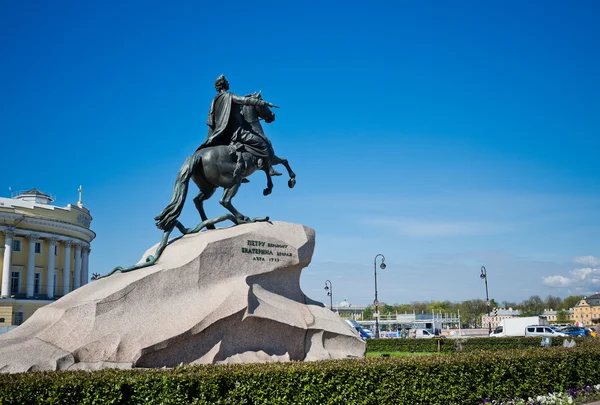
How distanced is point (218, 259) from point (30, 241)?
56.5 metres

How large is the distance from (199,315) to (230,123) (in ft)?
16.7

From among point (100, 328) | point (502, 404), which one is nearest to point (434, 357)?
point (502, 404)

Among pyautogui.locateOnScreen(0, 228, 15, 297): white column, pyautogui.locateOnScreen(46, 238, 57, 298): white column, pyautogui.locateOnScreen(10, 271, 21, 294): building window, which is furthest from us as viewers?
pyautogui.locateOnScreen(46, 238, 57, 298): white column

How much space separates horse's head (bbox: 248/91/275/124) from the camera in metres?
14.6

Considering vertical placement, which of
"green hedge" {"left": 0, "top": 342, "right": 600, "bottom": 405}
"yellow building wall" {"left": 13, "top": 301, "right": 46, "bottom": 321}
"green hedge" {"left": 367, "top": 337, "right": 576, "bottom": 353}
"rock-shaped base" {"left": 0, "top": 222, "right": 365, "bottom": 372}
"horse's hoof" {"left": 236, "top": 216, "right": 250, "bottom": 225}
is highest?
"horse's hoof" {"left": 236, "top": 216, "right": 250, "bottom": 225}

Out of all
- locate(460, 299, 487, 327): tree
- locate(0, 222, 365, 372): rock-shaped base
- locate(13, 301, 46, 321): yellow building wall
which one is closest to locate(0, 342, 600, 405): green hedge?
locate(0, 222, 365, 372): rock-shaped base

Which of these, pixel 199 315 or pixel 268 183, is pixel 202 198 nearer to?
pixel 268 183

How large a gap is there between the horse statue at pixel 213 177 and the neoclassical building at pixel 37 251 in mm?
48229

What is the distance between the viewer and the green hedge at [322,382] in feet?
25.3

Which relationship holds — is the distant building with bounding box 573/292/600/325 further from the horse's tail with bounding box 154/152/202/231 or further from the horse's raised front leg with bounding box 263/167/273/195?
the horse's tail with bounding box 154/152/202/231

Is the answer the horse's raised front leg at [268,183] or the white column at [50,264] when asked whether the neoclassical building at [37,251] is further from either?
the horse's raised front leg at [268,183]

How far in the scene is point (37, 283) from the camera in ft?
208

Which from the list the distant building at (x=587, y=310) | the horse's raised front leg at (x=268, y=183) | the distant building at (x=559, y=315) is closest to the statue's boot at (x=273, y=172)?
the horse's raised front leg at (x=268, y=183)

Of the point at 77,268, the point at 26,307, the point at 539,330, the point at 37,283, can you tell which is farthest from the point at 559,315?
the point at 26,307
